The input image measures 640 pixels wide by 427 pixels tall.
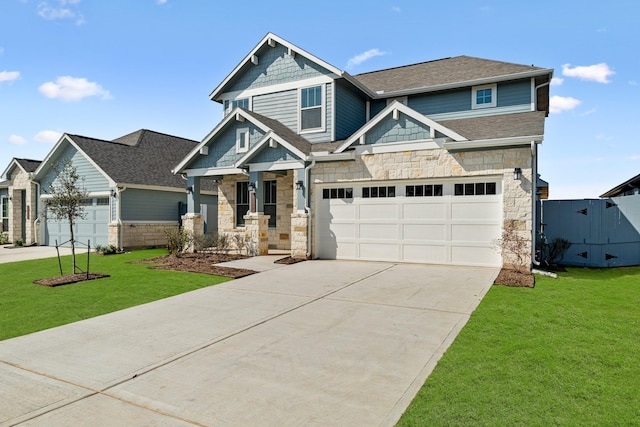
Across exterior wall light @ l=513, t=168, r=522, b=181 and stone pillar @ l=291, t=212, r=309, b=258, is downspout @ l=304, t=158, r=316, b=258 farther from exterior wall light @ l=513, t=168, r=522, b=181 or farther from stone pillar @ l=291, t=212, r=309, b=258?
exterior wall light @ l=513, t=168, r=522, b=181

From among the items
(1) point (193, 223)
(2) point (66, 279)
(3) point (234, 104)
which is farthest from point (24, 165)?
(2) point (66, 279)

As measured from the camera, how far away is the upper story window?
17422mm

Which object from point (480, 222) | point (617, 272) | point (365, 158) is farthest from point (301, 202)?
point (617, 272)

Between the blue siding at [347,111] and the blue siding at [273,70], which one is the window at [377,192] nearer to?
the blue siding at [347,111]

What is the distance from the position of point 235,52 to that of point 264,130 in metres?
5.50

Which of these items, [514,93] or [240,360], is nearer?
[240,360]

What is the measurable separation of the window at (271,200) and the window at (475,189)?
834 cm

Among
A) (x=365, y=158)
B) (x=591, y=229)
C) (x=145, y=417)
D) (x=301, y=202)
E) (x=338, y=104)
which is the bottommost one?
(x=145, y=417)

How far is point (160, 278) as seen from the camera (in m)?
10.5

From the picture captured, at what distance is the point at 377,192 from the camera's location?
42.0 feet

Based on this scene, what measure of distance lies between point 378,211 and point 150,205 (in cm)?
1285

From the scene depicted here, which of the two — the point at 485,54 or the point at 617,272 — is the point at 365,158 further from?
the point at 485,54

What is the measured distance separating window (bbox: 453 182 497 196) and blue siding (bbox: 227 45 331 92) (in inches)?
284

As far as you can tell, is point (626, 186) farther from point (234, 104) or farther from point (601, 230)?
point (234, 104)
